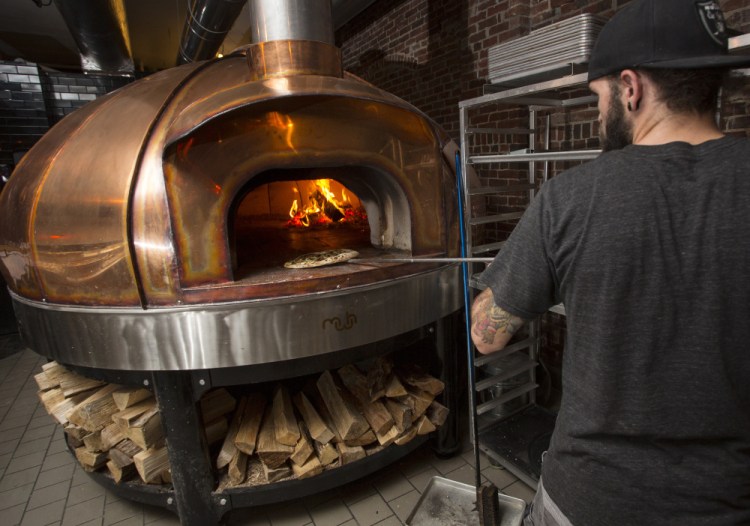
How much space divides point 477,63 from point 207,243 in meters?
3.14

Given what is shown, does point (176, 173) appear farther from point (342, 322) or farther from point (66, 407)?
point (66, 407)

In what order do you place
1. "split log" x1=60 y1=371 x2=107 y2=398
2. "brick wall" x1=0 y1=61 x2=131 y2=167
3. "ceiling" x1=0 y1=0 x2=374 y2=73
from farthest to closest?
"ceiling" x1=0 y1=0 x2=374 y2=73 < "brick wall" x1=0 y1=61 x2=131 y2=167 < "split log" x1=60 y1=371 x2=107 y2=398

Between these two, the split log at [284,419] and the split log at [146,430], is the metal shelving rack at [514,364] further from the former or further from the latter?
the split log at [146,430]

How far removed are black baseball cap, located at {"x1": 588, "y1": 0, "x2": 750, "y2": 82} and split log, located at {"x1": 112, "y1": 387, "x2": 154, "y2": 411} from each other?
269 centimetres

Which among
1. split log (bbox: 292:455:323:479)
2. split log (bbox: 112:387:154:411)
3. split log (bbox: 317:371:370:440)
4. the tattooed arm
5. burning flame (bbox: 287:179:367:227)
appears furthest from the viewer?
burning flame (bbox: 287:179:367:227)

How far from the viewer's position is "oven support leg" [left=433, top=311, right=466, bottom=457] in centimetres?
261

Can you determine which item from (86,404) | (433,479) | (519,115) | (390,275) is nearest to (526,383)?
(433,479)

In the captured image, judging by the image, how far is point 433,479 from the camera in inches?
94.6

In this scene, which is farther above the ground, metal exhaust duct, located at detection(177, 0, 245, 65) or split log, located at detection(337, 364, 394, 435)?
metal exhaust duct, located at detection(177, 0, 245, 65)

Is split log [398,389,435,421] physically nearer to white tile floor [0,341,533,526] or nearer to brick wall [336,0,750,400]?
white tile floor [0,341,533,526]

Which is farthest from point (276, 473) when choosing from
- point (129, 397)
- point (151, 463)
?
point (129, 397)

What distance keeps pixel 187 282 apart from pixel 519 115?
282cm

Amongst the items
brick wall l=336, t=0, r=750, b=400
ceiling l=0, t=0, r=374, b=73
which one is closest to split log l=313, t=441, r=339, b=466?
brick wall l=336, t=0, r=750, b=400

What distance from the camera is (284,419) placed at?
2.38 meters
